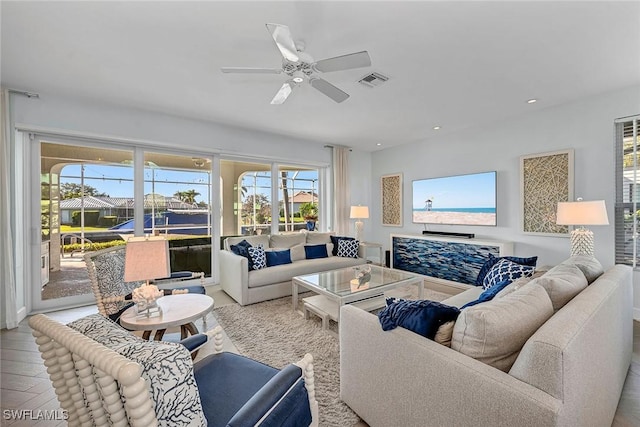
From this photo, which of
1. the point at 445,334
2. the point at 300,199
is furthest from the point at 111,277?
the point at 300,199

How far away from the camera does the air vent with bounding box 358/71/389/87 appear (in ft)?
8.79

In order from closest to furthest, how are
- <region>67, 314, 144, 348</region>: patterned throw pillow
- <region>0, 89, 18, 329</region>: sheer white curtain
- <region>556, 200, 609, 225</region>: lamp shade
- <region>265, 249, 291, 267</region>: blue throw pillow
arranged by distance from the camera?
1. <region>67, 314, 144, 348</region>: patterned throw pillow
2. <region>556, 200, 609, 225</region>: lamp shade
3. <region>0, 89, 18, 329</region>: sheer white curtain
4. <region>265, 249, 291, 267</region>: blue throw pillow

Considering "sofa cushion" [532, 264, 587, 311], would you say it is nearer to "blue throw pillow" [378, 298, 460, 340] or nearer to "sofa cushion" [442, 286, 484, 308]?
"blue throw pillow" [378, 298, 460, 340]

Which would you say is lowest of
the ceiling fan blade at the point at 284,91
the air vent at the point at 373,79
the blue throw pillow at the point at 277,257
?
the blue throw pillow at the point at 277,257

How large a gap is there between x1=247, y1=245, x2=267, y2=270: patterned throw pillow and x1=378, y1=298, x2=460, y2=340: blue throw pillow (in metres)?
2.62

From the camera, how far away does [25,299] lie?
3.16 meters

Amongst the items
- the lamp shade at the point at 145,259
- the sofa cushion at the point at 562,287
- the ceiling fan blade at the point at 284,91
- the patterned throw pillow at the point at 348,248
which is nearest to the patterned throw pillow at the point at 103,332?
the lamp shade at the point at 145,259

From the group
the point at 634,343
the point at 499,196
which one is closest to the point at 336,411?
the point at 634,343

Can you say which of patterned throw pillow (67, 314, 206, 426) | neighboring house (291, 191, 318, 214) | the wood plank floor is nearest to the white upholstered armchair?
patterned throw pillow (67, 314, 206, 426)

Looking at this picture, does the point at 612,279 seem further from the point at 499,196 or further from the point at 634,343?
the point at 499,196

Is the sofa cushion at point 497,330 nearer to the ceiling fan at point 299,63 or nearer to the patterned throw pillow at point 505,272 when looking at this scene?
the patterned throw pillow at point 505,272

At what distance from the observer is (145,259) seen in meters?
1.80

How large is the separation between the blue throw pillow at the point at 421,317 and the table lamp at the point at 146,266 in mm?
1506

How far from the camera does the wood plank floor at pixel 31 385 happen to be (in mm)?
1642
